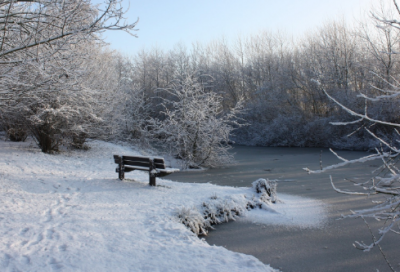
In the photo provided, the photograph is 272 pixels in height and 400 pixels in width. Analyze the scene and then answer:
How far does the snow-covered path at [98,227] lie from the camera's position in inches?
157

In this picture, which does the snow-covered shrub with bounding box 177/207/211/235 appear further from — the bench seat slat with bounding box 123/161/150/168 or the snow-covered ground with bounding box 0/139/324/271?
the bench seat slat with bounding box 123/161/150/168

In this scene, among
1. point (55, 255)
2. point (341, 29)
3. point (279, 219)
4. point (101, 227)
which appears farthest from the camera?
point (341, 29)

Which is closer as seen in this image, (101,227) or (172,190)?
(101,227)

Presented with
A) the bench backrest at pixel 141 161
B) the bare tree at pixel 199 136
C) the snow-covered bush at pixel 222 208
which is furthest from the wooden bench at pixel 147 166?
the bare tree at pixel 199 136

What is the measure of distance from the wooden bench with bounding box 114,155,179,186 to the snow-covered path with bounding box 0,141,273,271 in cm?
33

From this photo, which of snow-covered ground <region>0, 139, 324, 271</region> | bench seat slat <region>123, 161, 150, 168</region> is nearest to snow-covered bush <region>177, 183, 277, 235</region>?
snow-covered ground <region>0, 139, 324, 271</region>

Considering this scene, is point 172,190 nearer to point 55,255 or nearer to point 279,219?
point 279,219

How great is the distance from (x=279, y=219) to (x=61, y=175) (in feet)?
21.4

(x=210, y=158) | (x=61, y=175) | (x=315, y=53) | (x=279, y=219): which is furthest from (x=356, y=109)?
(x=61, y=175)

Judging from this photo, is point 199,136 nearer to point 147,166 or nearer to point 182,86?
point 182,86

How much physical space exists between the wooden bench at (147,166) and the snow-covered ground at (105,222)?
0.34 m

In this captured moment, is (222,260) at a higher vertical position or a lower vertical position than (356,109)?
lower

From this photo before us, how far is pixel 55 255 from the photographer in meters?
4.05

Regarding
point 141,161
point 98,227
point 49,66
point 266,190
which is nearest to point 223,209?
point 266,190
